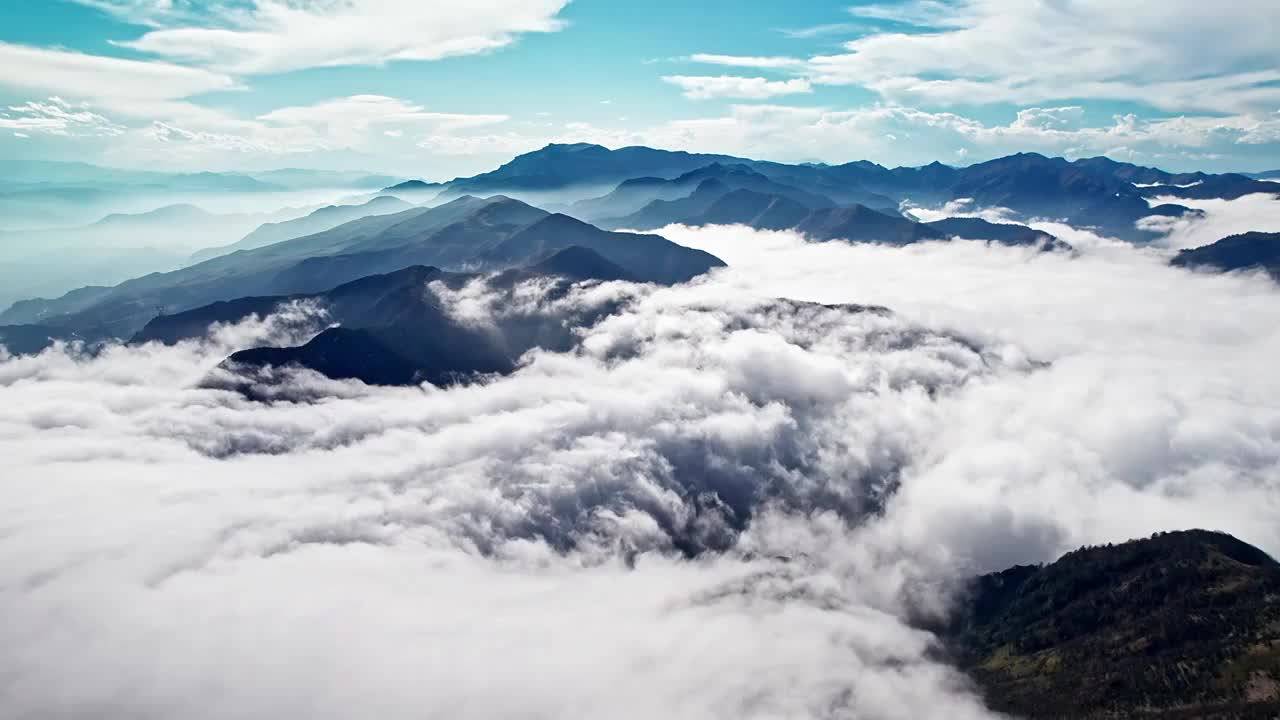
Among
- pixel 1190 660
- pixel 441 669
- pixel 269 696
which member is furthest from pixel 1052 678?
pixel 269 696

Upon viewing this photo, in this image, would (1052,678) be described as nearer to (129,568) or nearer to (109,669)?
(109,669)

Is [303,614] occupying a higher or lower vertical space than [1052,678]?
higher

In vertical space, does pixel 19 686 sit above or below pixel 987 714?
above

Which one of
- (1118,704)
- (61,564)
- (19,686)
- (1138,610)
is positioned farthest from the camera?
(1138,610)

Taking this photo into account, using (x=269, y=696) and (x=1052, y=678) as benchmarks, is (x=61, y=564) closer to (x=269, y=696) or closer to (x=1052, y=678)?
(x=269, y=696)

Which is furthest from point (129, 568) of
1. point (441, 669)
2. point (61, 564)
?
point (441, 669)

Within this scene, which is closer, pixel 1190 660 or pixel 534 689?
pixel 1190 660

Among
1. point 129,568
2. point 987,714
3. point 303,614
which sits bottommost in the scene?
point 987,714

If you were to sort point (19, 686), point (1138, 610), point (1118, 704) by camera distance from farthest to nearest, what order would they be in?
point (1138, 610) < point (1118, 704) < point (19, 686)

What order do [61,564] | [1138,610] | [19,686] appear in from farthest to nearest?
[1138,610]
[61,564]
[19,686]
